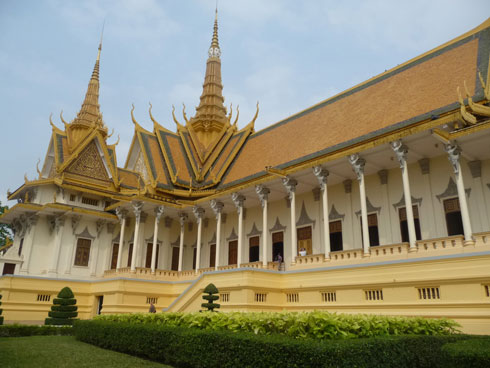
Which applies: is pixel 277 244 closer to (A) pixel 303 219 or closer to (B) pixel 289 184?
(A) pixel 303 219

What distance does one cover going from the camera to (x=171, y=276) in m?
20.1

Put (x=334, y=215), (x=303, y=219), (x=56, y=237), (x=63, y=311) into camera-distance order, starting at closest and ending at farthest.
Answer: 1. (x=63, y=311)
2. (x=334, y=215)
3. (x=303, y=219)
4. (x=56, y=237)

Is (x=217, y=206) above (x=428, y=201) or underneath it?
above

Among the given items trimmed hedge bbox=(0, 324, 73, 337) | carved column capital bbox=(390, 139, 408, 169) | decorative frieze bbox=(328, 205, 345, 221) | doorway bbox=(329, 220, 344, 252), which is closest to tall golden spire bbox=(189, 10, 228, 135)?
decorative frieze bbox=(328, 205, 345, 221)

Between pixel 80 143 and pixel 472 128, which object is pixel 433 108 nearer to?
pixel 472 128

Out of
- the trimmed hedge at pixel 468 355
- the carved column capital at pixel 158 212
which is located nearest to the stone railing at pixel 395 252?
the trimmed hedge at pixel 468 355

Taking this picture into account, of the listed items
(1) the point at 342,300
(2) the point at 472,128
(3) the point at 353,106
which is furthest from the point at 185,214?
(2) the point at 472,128

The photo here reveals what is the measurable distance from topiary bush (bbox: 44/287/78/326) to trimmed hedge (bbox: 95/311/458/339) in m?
8.85

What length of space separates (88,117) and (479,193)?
24865 millimetres

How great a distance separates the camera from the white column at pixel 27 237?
70.5 ft

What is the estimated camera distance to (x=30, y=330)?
45.4 ft

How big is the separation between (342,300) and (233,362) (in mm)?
6926

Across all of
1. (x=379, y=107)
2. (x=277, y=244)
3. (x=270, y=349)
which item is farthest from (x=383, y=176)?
(x=270, y=349)

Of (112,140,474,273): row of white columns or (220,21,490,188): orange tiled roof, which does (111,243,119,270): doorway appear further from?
(220,21,490,188): orange tiled roof
